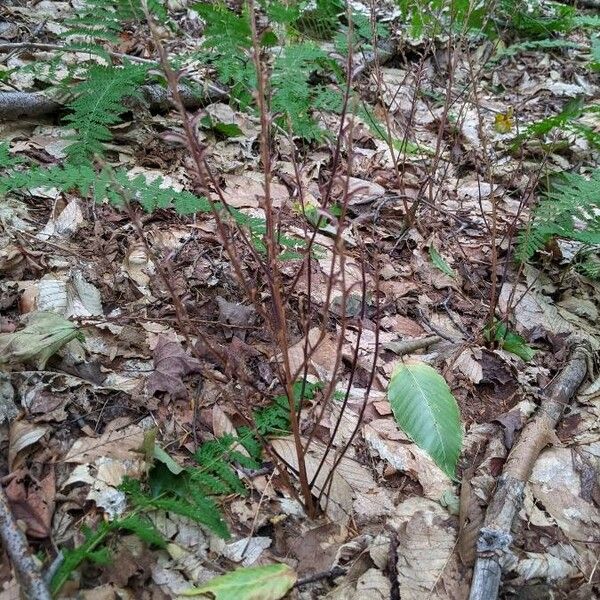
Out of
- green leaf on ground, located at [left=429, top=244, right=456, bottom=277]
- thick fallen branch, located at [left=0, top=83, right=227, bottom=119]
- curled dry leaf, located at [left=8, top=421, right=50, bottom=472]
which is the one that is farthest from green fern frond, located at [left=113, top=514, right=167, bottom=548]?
thick fallen branch, located at [left=0, top=83, right=227, bottom=119]

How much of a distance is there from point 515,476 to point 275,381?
0.90 meters

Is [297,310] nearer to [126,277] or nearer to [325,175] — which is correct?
[126,277]

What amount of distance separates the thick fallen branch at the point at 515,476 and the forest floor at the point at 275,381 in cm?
5

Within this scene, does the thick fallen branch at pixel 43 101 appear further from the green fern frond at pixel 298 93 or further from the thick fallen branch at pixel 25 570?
the thick fallen branch at pixel 25 570

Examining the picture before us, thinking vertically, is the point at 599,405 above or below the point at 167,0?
below

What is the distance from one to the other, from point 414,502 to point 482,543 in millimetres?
286

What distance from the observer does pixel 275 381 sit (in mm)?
2076

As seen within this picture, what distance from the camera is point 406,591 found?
5.13 ft

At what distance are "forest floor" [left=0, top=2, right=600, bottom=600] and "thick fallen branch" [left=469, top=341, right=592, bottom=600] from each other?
0.18ft

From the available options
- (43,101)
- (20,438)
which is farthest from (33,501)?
(43,101)

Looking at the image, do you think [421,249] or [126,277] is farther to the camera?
[421,249]

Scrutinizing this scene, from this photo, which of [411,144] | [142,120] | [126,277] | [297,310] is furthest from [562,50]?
[126,277]

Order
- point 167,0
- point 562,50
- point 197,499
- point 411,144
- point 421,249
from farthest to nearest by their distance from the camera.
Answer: point 562,50 → point 167,0 → point 411,144 → point 421,249 → point 197,499

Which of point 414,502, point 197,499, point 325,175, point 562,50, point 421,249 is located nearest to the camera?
point 197,499
